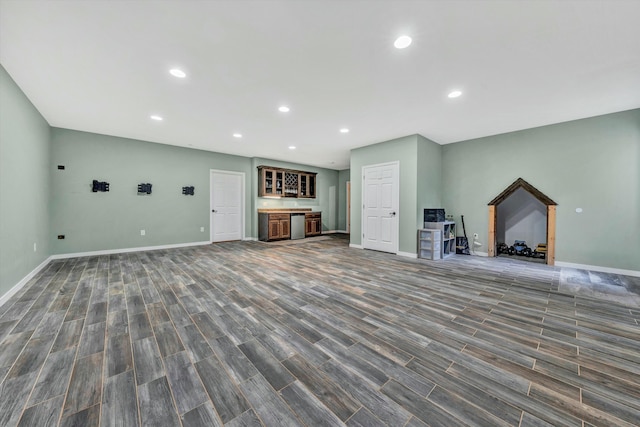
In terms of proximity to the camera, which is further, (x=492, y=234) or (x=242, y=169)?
(x=242, y=169)

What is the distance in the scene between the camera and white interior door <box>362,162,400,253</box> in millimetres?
5375

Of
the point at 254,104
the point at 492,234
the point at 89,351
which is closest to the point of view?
the point at 89,351

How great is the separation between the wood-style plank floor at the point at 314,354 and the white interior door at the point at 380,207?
2.31 meters

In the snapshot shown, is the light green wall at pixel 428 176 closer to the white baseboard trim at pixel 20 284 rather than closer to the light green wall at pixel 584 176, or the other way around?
the light green wall at pixel 584 176

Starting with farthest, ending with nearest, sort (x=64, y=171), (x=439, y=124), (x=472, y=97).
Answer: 1. (x=64, y=171)
2. (x=439, y=124)
3. (x=472, y=97)

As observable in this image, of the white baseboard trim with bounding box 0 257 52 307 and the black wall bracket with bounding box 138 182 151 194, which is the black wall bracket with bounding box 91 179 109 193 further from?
the white baseboard trim with bounding box 0 257 52 307

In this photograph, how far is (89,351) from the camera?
A: 1.72 metres

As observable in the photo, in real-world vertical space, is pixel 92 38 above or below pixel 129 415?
above

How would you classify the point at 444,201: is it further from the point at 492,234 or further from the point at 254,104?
the point at 254,104

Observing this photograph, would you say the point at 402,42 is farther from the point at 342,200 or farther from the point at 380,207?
the point at 342,200

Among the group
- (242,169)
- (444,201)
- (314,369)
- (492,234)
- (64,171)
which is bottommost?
(314,369)

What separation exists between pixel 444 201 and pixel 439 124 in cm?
220

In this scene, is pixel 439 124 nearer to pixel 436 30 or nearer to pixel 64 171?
pixel 436 30

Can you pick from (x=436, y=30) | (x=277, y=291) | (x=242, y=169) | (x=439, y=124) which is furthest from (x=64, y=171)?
(x=439, y=124)
